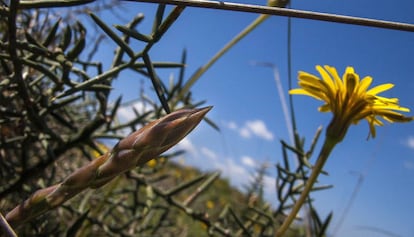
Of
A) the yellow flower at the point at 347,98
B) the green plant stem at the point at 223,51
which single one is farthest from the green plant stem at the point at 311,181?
the green plant stem at the point at 223,51

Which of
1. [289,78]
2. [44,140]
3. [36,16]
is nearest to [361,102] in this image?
[289,78]

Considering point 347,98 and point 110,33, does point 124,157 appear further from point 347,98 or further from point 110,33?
point 347,98

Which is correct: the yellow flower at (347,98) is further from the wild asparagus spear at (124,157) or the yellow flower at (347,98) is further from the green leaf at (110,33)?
the wild asparagus spear at (124,157)

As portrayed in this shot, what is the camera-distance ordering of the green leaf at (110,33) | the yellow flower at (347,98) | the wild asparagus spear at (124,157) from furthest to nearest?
the yellow flower at (347,98)
the green leaf at (110,33)
the wild asparagus spear at (124,157)

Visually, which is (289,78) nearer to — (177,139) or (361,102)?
(361,102)

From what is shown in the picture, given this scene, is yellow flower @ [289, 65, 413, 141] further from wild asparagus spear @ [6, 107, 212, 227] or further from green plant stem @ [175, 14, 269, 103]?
wild asparagus spear @ [6, 107, 212, 227]

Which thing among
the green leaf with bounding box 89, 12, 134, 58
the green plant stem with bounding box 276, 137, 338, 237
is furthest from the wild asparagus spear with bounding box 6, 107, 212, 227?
the green plant stem with bounding box 276, 137, 338, 237
